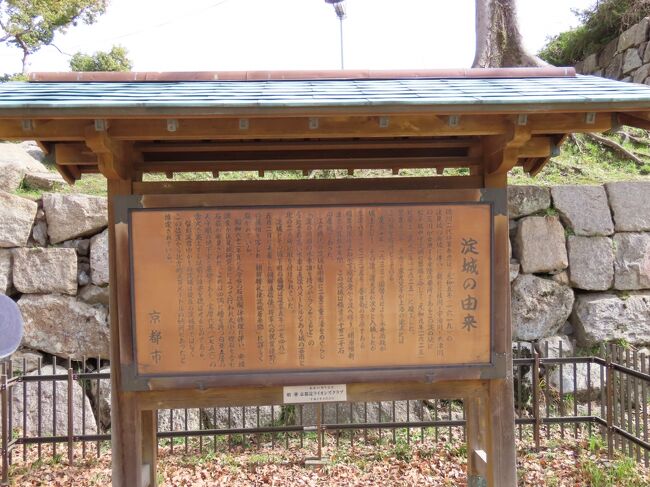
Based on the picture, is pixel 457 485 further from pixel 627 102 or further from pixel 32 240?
pixel 32 240

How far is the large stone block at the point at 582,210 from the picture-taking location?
6.87 meters

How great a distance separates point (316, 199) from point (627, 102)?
2011mm

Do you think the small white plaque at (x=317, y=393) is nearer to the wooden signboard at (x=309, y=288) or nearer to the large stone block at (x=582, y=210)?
the wooden signboard at (x=309, y=288)

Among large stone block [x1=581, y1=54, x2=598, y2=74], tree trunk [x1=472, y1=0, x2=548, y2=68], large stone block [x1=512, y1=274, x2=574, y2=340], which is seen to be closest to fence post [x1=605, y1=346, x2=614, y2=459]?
large stone block [x1=512, y1=274, x2=574, y2=340]

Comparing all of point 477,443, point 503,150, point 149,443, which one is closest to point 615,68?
point 503,150

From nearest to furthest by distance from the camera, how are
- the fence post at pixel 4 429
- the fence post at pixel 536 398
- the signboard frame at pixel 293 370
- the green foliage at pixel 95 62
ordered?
1. the signboard frame at pixel 293 370
2. the fence post at pixel 4 429
3. the fence post at pixel 536 398
4. the green foliage at pixel 95 62

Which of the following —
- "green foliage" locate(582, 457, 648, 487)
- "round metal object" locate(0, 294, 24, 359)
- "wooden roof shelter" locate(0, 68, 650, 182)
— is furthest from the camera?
"green foliage" locate(582, 457, 648, 487)

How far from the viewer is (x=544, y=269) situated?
22.3 feet

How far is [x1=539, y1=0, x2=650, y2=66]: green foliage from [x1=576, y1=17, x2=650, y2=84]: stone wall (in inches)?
12.0

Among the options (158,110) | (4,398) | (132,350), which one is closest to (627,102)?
(158,110)

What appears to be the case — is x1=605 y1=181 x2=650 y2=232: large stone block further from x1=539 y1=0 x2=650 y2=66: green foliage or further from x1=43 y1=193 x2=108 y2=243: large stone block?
x1=43 y1=193 x2=108 y2=243: large stone block

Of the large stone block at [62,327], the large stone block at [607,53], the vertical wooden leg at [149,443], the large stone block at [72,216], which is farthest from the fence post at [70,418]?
the large stone block at [607,53]

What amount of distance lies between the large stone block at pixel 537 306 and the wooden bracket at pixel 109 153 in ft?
17.2

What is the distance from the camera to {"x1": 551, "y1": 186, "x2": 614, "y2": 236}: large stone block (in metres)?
6.87
